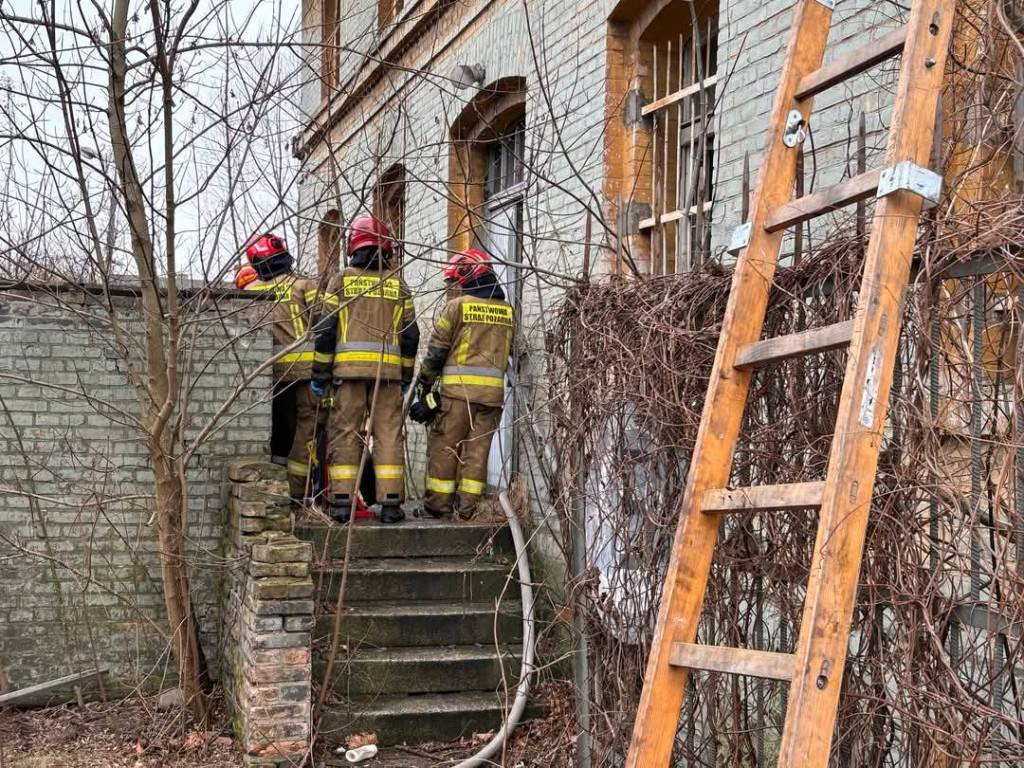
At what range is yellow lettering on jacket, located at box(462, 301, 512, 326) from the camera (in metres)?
7.64

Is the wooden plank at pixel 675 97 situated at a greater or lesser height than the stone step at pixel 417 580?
greater

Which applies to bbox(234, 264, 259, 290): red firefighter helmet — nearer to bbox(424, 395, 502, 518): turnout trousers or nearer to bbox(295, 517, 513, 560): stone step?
bbox(424, 395, 502, 518): turnout trousers

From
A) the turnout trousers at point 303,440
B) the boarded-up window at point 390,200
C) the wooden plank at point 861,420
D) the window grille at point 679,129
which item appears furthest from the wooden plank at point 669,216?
the wooden plank at point 861,420

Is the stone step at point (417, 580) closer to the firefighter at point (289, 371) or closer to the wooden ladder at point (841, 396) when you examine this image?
the firefighter at point (289, 371)

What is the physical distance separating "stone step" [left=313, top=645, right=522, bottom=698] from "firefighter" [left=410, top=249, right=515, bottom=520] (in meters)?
1.28

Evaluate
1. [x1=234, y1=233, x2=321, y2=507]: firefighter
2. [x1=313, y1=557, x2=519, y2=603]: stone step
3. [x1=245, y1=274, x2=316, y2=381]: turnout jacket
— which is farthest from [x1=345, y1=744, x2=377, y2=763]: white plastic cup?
[x1=245, y1=274, x2=316, y2=381]: turnout jacket

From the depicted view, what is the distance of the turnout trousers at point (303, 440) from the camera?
27.1ft

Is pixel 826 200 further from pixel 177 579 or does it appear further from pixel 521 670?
pixel 177 579

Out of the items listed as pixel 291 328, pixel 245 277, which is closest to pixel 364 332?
pixel 291 328

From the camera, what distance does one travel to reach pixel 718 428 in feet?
11.0

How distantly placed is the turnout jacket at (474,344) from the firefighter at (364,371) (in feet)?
0.96

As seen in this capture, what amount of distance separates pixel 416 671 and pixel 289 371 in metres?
2.45

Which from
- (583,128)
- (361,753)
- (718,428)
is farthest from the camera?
(583,128)

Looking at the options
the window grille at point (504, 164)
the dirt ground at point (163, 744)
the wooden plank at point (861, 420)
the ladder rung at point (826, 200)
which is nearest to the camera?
the wooden plank at point (861, 420)
